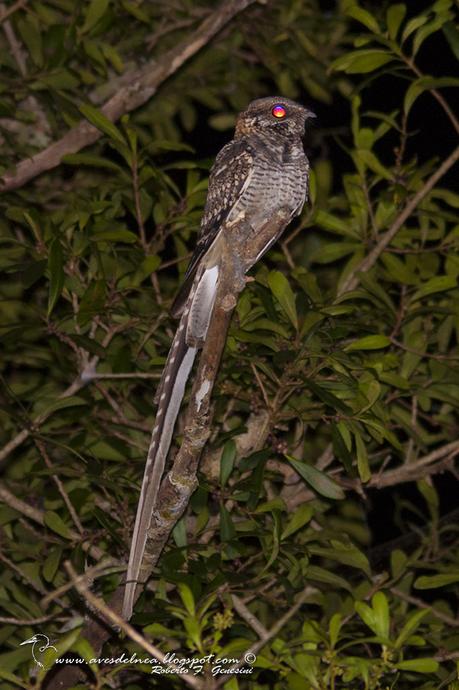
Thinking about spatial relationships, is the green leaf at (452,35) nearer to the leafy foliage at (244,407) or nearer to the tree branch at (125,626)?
the leafy foliage at (244,407)

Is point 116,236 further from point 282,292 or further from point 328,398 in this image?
point 328,398

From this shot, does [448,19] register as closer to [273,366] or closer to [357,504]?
[273,366]

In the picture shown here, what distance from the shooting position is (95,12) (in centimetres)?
400

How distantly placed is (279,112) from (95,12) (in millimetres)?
933

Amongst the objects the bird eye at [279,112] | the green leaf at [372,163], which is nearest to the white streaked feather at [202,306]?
the bird eye at [279,112]

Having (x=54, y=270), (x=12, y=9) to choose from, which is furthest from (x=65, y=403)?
(x=12, y=9)

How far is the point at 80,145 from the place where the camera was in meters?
4.04

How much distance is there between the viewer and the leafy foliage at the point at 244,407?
2.83 m

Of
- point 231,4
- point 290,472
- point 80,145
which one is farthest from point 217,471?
point 231,4

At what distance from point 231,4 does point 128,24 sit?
3.26 feet

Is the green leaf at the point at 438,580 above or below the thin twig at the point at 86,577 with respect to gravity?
below

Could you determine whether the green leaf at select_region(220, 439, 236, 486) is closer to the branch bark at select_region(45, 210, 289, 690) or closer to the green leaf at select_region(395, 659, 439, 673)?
the branch bark at select_region(45, 210, 289, 690)

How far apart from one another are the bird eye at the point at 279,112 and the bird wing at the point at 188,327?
0.54 feet

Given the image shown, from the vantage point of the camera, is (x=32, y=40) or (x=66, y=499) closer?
(x=66, y=499)
